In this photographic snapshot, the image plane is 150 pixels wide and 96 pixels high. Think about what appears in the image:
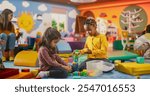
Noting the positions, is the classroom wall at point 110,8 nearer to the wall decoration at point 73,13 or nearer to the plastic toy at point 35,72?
the wall decoration at point 73,13

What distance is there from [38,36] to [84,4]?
324mm

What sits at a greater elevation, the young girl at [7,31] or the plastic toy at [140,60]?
the young girl at [7,31]

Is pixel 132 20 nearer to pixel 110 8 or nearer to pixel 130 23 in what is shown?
pixel 130 23

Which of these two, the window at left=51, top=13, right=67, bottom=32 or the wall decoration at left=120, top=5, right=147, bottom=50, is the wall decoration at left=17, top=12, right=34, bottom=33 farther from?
the wall decoration at left=120, top=5, right=147, bottom=50

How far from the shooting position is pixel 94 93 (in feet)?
4.71

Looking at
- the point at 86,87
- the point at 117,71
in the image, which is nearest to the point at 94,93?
the point at 86,87

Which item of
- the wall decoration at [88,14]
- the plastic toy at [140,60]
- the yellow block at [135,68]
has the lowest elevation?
the yellow block at [135,68]

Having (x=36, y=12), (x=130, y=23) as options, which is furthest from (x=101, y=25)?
(x=36, y=12)

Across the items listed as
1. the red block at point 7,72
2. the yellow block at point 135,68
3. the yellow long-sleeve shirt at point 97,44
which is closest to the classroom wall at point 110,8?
the yellow long-sleeve shirt at point 97,44

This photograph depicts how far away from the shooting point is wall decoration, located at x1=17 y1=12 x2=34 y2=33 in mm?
1479

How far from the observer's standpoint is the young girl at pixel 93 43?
1.51 m

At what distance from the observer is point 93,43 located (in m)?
1.52

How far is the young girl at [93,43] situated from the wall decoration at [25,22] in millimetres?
320

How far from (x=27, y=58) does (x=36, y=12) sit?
0.27m
